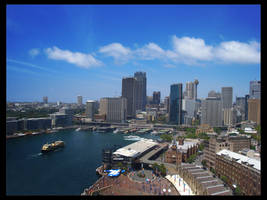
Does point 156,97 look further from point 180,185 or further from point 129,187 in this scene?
point 129,187

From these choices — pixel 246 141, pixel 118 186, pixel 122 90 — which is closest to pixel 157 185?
pixel 118 186

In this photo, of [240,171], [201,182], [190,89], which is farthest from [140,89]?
[201,182]

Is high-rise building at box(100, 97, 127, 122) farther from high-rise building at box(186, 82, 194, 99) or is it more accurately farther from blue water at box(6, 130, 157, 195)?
high-rise building at box(186, 82, 194, 99)

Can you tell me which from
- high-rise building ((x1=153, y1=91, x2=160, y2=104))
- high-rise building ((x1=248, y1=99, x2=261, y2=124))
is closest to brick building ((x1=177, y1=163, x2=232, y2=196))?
high-rise building ((x1=248, y1=99, x2=261, y2=124))

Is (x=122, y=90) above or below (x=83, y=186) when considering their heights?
above

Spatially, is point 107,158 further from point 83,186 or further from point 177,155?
point 177,155

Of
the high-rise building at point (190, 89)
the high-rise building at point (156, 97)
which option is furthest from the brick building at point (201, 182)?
the high-rise building at point (156, 97)
